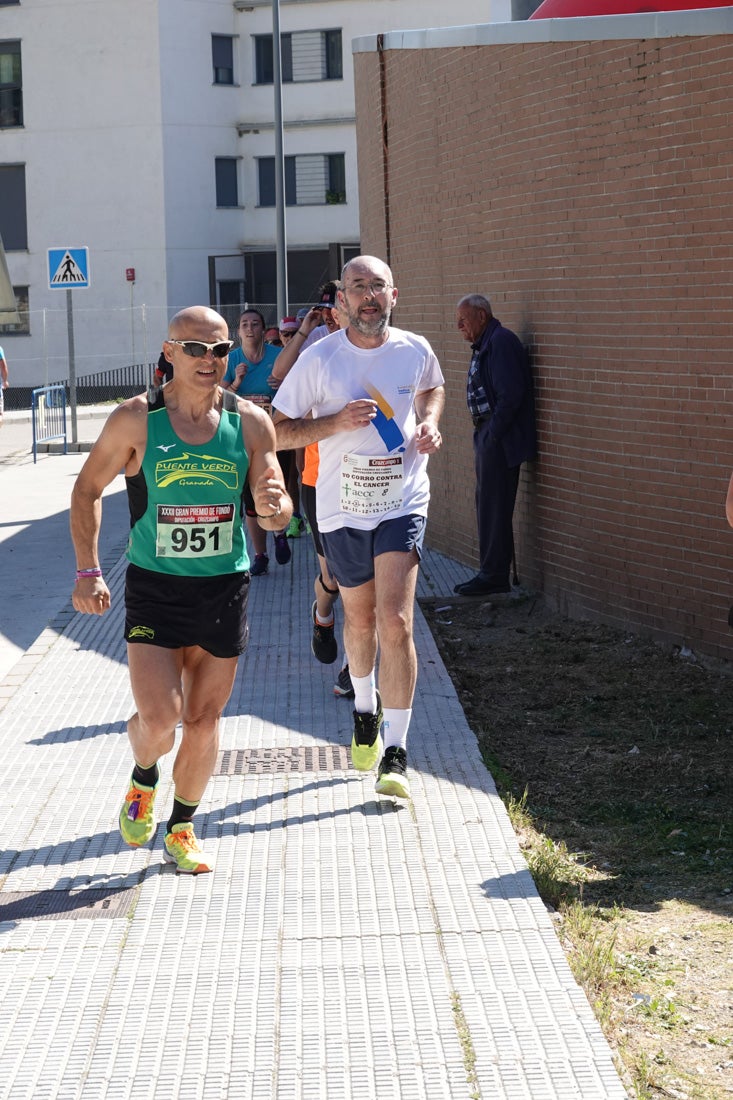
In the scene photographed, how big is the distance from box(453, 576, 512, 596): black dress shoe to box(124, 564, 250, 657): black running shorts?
5.56 m

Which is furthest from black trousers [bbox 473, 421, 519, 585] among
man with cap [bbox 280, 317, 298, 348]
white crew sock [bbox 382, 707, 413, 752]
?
white crew sock [bbox 382, 707, 413, 752]

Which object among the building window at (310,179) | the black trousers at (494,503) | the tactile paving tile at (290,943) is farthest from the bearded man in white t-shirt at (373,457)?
the building window at (310,179)

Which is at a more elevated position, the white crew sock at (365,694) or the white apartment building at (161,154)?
the white apartment building at (161,154)

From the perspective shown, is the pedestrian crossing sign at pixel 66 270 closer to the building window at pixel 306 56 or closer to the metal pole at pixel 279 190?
the metal pole at pixel 279 190

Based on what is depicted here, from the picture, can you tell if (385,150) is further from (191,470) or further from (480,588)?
(191,470)

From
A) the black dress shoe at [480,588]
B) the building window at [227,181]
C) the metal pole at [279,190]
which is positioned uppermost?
the building window at [227,181]

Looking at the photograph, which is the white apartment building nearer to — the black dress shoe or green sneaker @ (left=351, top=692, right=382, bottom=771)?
the black dress shoe

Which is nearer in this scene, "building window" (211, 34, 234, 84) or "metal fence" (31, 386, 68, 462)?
"metal fence" (31, 386, 68, 462)

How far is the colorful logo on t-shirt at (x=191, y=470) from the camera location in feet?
16.7

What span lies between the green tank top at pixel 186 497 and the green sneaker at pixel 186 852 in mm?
909

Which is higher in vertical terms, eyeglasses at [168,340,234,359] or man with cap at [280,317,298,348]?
man with cap at [280,317,298,348]

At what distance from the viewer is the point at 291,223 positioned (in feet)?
154

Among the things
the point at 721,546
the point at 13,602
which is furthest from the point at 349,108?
the point at 721,546

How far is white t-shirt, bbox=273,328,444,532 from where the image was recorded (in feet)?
20.2
